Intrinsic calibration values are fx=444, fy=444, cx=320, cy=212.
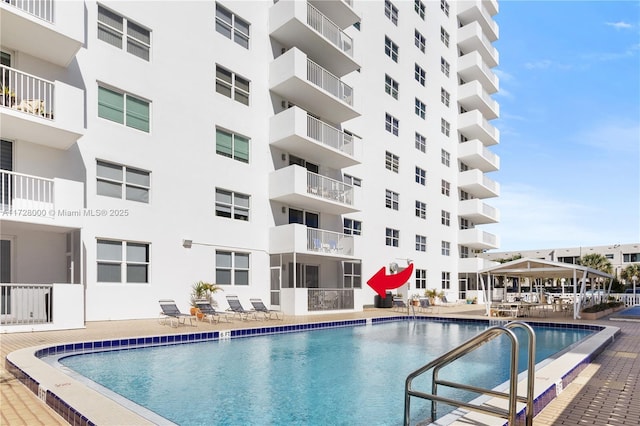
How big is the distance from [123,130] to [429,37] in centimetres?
2632

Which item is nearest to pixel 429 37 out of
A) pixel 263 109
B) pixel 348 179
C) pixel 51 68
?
pixel 348 179

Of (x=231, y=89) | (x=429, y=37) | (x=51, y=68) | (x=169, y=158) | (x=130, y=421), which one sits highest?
(x=429, y=37)

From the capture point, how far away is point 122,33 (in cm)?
1559

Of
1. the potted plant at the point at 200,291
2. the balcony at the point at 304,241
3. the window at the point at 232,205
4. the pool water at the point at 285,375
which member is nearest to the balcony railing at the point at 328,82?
the window at the point at 232,205

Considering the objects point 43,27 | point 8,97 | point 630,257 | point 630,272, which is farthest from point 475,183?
point 630,257

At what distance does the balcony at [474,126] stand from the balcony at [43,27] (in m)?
31.0

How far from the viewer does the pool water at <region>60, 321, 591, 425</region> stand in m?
6.29

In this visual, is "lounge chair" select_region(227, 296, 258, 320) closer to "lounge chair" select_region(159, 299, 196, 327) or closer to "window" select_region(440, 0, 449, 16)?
"lounge chair" select_region(159, 299, 196, 327)

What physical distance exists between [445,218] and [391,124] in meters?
10.2

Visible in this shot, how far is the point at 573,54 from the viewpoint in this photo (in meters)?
14.1

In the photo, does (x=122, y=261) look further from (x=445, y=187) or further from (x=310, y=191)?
(x=445, y=187)

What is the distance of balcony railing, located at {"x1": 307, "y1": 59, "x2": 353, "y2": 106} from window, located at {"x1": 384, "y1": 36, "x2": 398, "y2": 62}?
7255 millimetres

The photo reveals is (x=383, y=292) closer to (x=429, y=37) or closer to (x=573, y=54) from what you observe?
(x=573, y=54)

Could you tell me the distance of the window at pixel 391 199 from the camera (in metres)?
27.8
